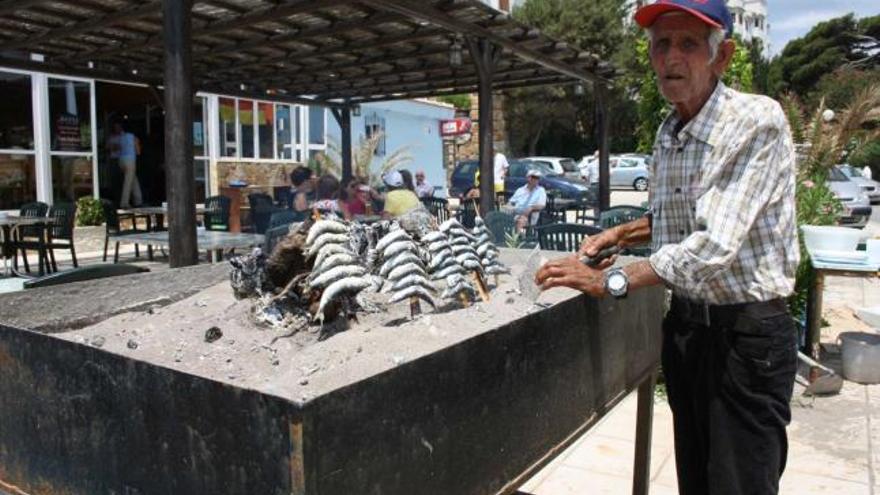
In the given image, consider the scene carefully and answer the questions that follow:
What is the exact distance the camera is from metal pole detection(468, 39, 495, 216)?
755 cm

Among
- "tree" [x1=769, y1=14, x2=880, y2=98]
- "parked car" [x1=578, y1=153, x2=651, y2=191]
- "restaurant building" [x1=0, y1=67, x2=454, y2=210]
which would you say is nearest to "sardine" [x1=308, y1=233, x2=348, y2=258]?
"restaurant building" [x1=0, y1=67, x2=454, y2=210]

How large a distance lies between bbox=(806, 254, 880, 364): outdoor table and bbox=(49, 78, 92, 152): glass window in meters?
11.1

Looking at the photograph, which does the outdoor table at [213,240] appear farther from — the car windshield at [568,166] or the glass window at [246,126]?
the car windshield at [568,166]

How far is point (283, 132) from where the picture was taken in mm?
16297

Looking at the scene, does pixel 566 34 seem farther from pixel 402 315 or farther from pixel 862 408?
pixel 402 315

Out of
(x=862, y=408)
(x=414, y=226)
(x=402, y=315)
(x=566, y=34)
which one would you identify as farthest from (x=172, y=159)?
(x=566, y=34)

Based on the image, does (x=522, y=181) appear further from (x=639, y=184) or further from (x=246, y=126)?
(x=639, y=184)

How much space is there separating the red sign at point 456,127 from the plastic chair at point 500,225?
52.8 ft

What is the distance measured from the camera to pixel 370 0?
554cm

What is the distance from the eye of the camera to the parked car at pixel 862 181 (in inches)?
699

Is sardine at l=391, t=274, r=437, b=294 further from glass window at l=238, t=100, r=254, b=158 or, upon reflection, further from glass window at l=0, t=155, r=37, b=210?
glass window at l=238, t=100, r=254, b=158

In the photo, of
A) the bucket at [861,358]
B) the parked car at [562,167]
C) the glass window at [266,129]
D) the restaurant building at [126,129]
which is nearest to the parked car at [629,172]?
the parked car at [562,167]

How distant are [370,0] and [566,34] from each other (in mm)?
30008

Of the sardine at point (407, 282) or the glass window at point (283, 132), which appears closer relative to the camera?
the sardine at point (407, 282)
